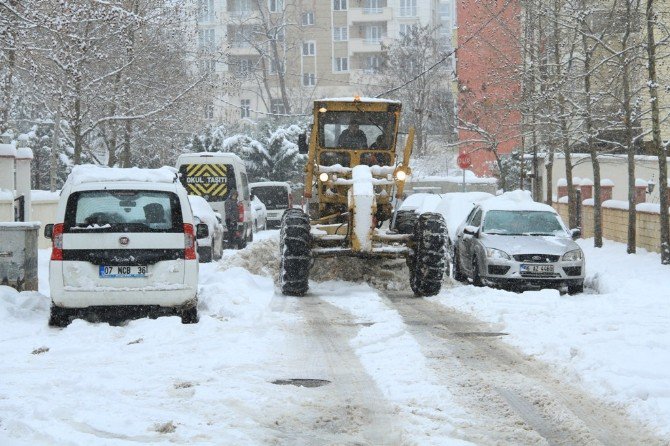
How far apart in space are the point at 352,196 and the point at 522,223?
406cm

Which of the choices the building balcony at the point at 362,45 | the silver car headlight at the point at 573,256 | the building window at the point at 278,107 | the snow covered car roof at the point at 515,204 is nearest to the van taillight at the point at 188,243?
the silver car headlight at the point at 573,256

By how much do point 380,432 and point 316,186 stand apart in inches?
449

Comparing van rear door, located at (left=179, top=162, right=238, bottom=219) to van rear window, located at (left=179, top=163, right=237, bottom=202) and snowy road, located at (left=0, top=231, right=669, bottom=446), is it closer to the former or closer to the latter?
van rear window, located at (left=179, top=163, right=237, bottom=202)

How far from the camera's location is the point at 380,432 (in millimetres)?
6816

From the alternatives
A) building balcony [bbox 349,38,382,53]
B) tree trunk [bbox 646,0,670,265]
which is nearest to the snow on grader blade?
tree trunk [bbox 646,0,670,265]

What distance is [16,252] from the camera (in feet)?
46.4

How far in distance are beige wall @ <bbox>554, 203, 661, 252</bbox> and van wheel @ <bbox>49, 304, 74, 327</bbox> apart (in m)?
15.1

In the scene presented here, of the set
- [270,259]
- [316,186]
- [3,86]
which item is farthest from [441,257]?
[3,86]

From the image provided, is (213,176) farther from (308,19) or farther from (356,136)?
(308,19)

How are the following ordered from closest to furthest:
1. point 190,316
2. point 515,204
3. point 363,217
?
point 190,316 → point 363,217 → point 515,204

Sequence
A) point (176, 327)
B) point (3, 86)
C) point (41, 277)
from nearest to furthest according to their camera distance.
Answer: point (176, 327) → point (41, 277) → point (3, 86)

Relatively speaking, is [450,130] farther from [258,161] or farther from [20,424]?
[20,424]

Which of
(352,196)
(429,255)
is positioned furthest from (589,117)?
(352,196)

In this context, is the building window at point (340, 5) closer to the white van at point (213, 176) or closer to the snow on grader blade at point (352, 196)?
the white van at point (213, 176)
